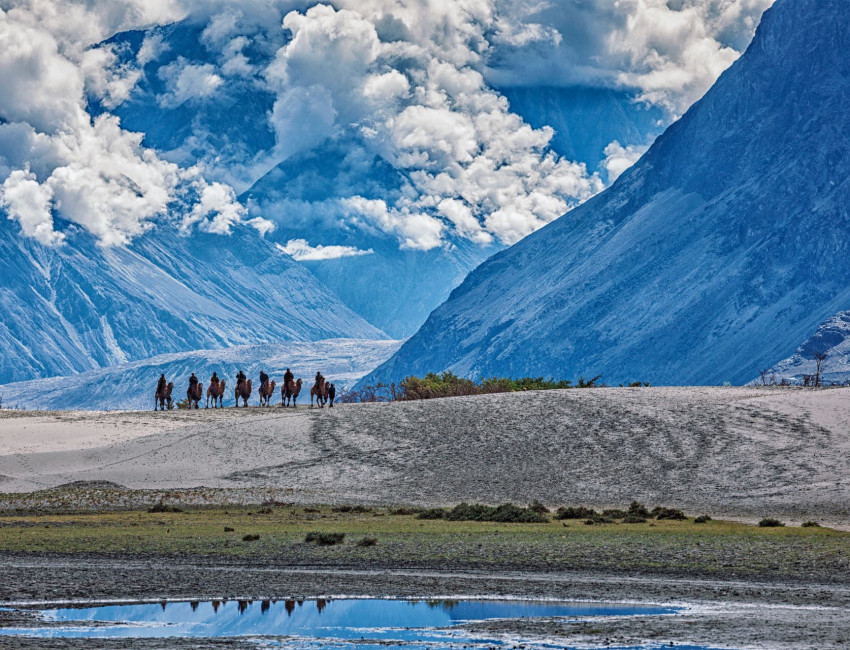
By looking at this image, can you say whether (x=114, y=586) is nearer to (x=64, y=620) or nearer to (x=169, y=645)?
(x=64, y=620)

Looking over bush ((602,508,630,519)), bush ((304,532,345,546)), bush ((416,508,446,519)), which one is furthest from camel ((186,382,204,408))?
bush ((304,532,345,546))

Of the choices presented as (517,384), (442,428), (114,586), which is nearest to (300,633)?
(114,586)

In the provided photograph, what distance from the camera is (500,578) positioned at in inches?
1298

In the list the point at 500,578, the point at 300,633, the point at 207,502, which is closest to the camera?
the point at 300,633

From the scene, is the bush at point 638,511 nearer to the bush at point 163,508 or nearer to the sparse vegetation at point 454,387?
the bush at point 163,508

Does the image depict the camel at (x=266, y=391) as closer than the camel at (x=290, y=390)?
No

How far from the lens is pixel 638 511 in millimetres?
48938

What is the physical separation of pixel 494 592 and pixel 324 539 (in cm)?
995

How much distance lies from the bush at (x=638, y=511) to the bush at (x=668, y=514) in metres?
0.19

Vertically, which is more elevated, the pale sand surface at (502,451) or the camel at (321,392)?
the camel at (321,392)

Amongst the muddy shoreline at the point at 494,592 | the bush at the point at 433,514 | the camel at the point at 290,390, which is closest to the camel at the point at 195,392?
the camel at the point at 290,390

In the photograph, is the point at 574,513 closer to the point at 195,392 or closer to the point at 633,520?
the point at 633,520

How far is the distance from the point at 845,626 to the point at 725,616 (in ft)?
8.46

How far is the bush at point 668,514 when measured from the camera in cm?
4742
